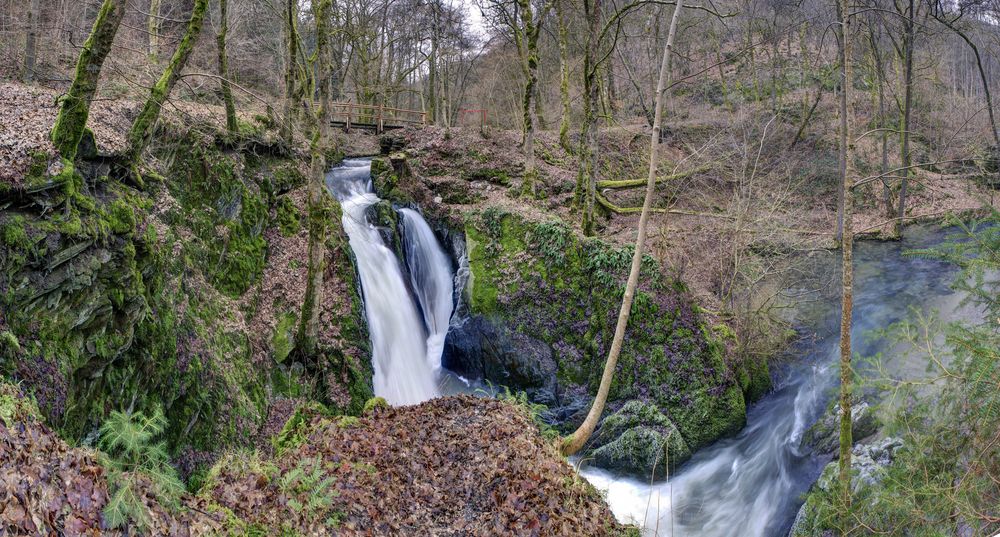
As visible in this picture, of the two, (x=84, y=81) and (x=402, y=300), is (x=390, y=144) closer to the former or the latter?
(x=402, y=300)

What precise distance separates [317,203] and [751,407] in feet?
31.6

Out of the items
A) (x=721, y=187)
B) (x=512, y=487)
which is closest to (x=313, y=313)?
(x=512, y=487)

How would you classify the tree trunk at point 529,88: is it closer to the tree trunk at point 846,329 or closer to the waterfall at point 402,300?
the waterfall at point 402,300

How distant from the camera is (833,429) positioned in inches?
370

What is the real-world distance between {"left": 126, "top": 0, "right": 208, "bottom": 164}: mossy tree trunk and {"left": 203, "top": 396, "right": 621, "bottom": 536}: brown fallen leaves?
15.9 ft

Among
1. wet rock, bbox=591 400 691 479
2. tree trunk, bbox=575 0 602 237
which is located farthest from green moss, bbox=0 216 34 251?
tree trunk, bbox=575 0 602 237

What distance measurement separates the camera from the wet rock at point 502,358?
39.6 feet

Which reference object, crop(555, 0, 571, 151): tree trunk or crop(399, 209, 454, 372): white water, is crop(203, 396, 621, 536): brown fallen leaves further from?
crop(555, 0, 571, 151): tree trunk

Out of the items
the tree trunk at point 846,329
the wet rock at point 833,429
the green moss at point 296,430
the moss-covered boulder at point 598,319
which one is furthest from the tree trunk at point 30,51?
the wet rock at point 833,429

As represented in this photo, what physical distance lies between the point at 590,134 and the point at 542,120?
11527 millimetres

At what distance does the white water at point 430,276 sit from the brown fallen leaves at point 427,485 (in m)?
5.13

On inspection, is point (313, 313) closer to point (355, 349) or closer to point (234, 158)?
point (355, 349)

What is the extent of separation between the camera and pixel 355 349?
1103 cm

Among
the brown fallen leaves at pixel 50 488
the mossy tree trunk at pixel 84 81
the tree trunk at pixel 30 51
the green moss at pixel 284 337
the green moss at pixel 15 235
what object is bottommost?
the green moss at pixel 284 337
